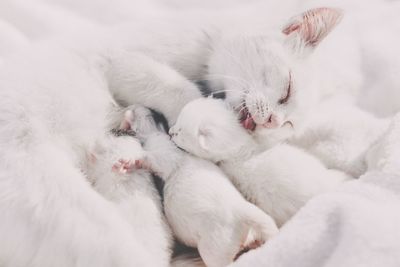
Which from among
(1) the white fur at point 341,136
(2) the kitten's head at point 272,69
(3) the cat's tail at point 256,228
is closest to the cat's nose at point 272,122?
(2) the kitten's head at point 272,69

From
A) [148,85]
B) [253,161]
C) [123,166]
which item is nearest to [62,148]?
[123,166]

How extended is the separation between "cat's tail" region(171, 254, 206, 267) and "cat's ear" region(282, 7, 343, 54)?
49 cm

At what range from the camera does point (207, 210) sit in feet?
3.29

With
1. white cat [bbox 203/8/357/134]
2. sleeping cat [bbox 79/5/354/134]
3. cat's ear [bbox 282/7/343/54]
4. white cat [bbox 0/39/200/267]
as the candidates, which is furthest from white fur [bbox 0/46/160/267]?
cat's ear [bbox 282/7/343/54]

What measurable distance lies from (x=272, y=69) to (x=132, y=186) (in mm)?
378

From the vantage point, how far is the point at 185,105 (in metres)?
1.21

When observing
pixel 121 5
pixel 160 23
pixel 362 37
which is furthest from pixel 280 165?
pixel 121 5

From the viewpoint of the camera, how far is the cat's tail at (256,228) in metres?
0.97

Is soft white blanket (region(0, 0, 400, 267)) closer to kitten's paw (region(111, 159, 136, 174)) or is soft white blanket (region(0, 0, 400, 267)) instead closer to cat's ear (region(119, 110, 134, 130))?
kitten's paw (region(111, 159, 136, 174))

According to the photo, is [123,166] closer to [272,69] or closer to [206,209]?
[206,209]

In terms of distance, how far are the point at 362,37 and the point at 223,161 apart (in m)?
0.67

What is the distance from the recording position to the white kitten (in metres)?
0.98

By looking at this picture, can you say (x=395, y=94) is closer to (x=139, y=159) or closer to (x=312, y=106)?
(x=312, y=106)

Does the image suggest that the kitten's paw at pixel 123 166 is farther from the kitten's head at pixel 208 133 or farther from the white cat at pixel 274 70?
the white cat at pixel 274 70
